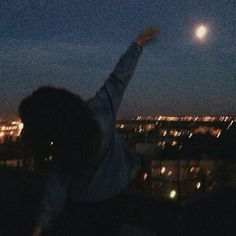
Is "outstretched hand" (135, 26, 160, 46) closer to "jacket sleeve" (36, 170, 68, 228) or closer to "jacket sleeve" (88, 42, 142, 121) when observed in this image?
"jacket sleeve" (88, 42, 142, 121)

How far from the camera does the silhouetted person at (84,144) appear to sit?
7.59ft

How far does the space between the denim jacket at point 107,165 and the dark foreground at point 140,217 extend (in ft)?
0.56

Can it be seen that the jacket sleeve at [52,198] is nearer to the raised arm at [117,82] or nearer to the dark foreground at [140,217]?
the dark foreground at [140,217]

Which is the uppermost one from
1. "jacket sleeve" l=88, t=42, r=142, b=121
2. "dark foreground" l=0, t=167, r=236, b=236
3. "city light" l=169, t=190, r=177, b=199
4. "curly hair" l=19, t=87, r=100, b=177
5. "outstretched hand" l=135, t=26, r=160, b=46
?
"outstretched hand" l=135, t=26, r=160, b=46

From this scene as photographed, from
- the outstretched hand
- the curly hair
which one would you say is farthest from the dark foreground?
the outstretched hand

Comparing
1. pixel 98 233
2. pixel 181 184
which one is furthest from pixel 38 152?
pixel 181 184

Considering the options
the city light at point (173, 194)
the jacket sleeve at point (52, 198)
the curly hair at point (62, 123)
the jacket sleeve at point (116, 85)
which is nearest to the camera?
the curly hair at point (62, 123)

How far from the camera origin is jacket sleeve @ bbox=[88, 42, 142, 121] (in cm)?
264

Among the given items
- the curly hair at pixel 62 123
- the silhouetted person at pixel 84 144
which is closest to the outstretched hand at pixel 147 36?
the silhouetted person at pixel 84 144

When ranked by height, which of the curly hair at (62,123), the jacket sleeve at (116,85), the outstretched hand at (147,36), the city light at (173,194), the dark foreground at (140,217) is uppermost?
the outstretched hand at (147,36)

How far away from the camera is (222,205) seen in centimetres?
501

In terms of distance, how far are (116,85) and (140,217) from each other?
3.01 m

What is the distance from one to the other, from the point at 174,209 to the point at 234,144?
30.1 feet

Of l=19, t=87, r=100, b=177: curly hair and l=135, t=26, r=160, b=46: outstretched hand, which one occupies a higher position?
l=135, t=26, r=160, b=46: outstretched hand
